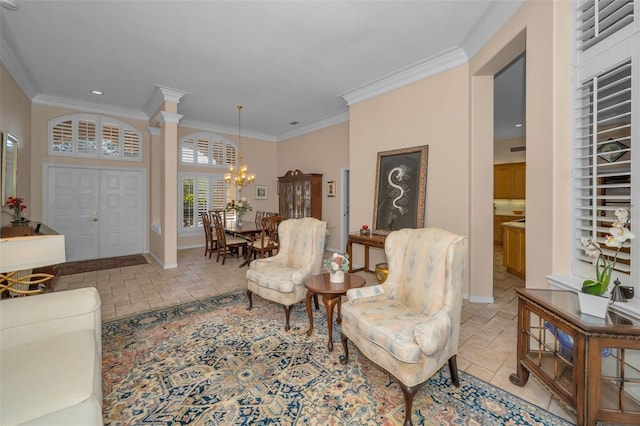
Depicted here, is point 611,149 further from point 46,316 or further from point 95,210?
point 95,210

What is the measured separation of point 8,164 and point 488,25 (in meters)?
6.48

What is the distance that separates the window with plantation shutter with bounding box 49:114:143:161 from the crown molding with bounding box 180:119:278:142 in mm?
1159

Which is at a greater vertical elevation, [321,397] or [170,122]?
[170,122]

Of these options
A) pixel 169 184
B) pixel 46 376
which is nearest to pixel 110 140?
pixel 169 184

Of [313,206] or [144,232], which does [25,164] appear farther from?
[313,206]

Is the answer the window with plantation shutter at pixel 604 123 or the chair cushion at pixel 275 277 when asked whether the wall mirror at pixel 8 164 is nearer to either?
the chair cushion at pixel 275 277

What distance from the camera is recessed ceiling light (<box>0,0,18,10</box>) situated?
2773mm

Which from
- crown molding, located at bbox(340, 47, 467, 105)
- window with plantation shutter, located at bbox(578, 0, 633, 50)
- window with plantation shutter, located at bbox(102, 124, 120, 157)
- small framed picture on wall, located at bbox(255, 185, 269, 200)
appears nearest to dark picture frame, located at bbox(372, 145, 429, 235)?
crown molding, located at bbox(340, 47, 467, 105)

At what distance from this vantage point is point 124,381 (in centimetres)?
207

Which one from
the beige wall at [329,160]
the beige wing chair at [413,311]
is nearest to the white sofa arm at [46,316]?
the beige wing chair at [413,311]

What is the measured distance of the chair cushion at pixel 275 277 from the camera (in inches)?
114

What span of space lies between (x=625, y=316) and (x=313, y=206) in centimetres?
575

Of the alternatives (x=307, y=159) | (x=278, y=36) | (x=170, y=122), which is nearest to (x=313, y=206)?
(x=307, y=159)

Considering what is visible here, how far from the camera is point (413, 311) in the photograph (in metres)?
2.12
